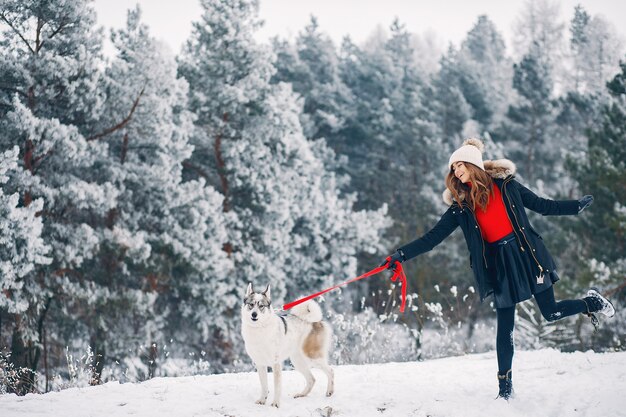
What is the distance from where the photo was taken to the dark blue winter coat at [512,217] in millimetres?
4781

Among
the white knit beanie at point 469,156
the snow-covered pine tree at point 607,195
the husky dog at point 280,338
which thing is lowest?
the husky dog at point 280,338

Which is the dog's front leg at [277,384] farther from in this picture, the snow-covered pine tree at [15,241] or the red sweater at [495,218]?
the snow-covered pine tree at [15,241]

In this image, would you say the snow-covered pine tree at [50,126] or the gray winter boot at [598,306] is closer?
the gray winter boot at [598,306]

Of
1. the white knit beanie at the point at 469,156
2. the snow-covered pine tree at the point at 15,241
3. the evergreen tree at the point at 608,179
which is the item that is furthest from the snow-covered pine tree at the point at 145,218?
the evergreen tree at the point at 608,179

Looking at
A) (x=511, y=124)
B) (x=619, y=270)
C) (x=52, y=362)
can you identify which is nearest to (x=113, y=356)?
(x=52, y=362)

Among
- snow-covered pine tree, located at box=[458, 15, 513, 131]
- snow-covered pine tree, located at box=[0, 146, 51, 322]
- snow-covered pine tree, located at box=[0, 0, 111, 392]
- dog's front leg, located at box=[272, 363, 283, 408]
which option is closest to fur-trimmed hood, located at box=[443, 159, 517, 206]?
dog's front leg, located at box=[272, 363, 283, 408]

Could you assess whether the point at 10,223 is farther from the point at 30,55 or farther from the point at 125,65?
the point at 125,65

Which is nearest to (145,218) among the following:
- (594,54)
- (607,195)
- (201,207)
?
(201,207)

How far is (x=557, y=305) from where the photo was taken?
4.91 metres

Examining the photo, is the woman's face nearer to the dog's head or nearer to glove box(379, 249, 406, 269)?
glove box(379, 249, 406, 269)

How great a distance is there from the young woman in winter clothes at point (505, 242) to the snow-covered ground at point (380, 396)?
44cm

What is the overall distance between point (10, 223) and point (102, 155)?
3.76m

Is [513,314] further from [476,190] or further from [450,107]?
[450,107]

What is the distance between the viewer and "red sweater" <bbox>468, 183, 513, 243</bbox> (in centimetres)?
489
